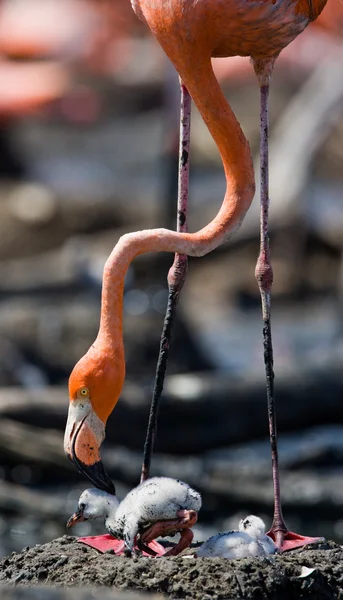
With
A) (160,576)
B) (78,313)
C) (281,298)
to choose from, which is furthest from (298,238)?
(160,576)

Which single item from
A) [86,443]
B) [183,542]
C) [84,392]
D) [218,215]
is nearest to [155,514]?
[183,542]

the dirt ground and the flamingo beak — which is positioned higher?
the flamingo beak

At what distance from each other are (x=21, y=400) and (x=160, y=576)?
4.03m

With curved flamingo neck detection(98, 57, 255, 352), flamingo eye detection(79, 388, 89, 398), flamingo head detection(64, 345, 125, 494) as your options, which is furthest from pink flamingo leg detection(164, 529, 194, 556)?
curved flamingo neck detection(98, 57, 255, 352)

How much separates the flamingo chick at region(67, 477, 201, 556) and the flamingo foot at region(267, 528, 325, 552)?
0.40 metres

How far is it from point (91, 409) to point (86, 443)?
13 centimetres

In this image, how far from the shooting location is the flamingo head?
15.4ft

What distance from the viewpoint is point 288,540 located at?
16.3ft

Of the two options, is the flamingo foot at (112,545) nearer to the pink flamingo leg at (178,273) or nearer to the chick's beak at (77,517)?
the chick's beak at (77,517)

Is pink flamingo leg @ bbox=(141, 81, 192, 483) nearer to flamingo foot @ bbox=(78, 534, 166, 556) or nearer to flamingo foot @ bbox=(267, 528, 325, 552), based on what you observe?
flamingo foot @ bbox=(78, 534, 166, 556)

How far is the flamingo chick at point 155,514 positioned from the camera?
4.50m

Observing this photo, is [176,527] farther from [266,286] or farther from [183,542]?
[266,286]

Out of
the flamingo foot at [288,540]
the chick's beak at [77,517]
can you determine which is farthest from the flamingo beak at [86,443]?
Answer: the flamingo foot at [288,540]

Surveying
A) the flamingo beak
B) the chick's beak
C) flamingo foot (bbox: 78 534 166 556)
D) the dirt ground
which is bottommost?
the dirt ground
